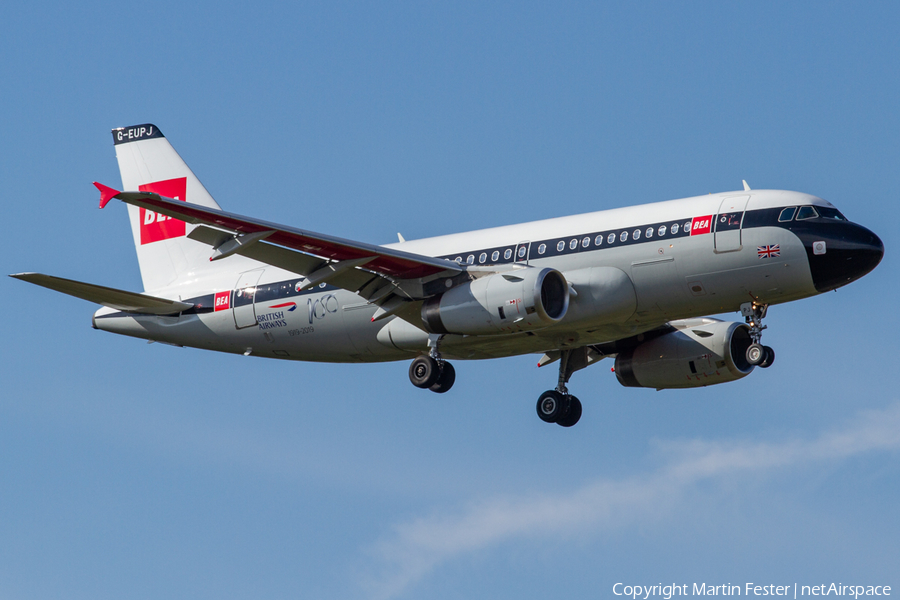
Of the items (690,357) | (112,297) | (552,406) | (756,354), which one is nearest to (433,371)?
(552,406)

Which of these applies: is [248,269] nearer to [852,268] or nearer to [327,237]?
[327,237]

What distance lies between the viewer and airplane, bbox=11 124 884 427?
33375mm

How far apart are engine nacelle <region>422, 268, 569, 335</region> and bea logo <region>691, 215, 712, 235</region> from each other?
12.9 feet

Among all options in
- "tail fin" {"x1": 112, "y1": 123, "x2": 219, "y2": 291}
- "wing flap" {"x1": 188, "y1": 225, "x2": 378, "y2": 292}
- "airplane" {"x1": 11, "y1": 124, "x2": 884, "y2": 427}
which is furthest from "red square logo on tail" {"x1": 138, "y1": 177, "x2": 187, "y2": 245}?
"wing flap" {"x1": 188, "y1": 225, "x2": 378, "y2": 292}

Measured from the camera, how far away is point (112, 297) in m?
39.8

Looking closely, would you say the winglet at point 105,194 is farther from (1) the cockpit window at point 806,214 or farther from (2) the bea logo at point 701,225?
(1) the cockpit window at point 806,214

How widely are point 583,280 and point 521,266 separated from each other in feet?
6.76

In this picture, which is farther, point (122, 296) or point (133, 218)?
point (133, 218)

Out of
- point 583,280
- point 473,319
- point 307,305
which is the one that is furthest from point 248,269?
point 583,280

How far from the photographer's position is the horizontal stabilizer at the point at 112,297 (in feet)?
118

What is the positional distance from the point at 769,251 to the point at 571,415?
10591mm

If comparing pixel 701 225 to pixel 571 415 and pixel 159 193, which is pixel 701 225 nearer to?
pixel 571 415

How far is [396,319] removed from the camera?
3841 cm

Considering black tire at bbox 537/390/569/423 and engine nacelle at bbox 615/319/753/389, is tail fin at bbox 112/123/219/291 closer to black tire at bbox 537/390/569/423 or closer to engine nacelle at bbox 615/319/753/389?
black tire at bbox 537/390/569/423
